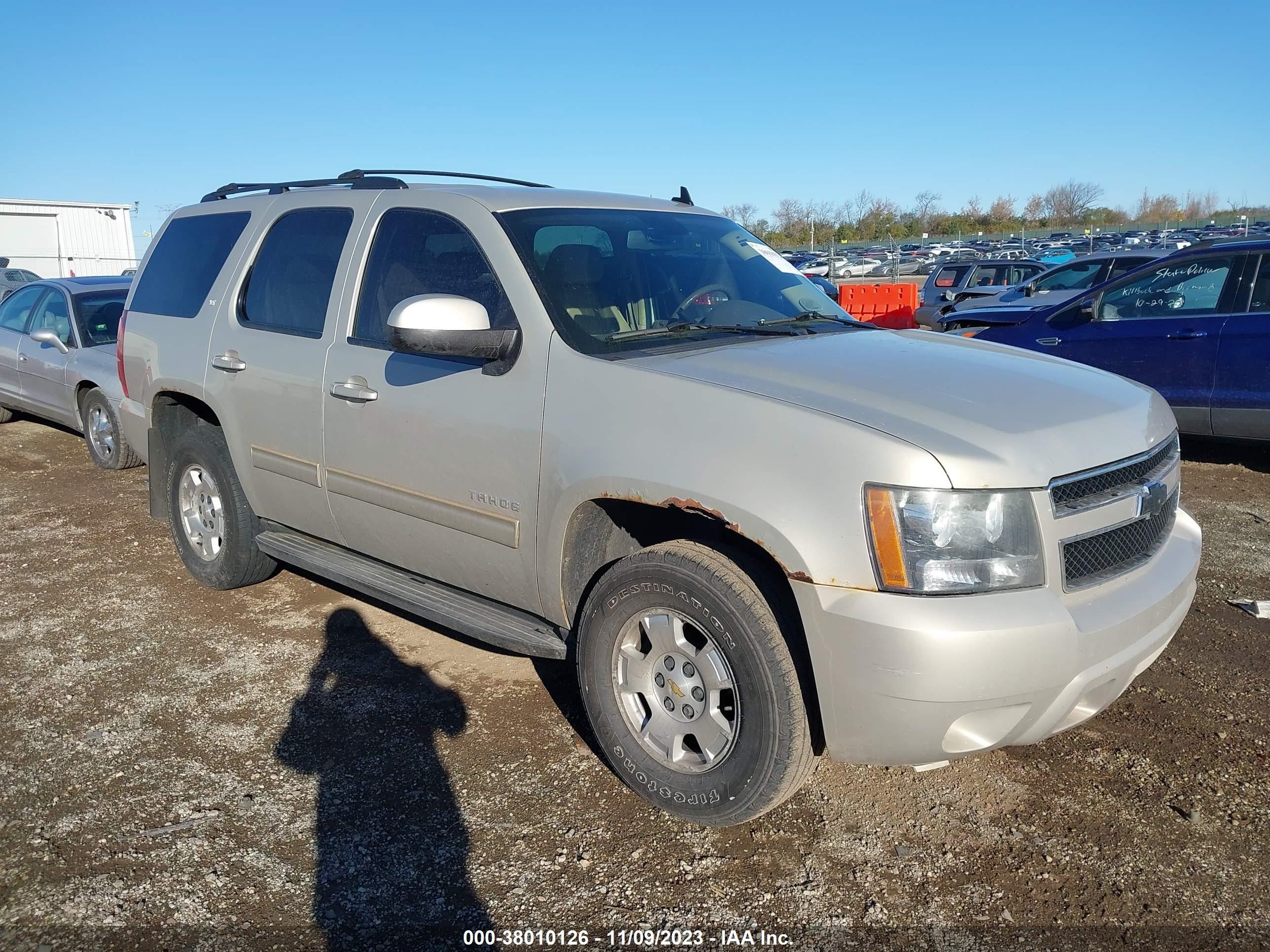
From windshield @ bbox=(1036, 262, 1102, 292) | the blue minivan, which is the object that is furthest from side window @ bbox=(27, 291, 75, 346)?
windshield @ bbox=(1036, 262, 1102, 292)

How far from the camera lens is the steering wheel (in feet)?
12.0

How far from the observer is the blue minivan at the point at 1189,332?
6961 millimetres

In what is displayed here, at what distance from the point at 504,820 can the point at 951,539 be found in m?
1.66

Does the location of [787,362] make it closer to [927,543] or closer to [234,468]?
[927,543]

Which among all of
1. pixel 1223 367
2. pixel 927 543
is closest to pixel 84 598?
pixel 927 543

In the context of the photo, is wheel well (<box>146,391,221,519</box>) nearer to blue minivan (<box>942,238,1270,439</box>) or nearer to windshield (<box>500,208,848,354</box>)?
windshield (<box>500,208,848,354</box>)

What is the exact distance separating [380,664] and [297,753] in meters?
0.81

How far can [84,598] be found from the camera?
16.9ft

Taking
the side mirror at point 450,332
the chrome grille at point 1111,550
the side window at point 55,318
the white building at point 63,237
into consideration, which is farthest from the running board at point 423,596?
the white building at point 63,237

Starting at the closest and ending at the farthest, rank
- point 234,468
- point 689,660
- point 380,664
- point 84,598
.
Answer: point 689,660, point 380,664, point 234,468, point 84,598

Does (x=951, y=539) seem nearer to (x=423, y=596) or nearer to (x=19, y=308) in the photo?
(x=423, y=596)

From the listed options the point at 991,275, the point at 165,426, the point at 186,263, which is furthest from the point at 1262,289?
the point at 991,275

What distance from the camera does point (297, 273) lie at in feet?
14.4

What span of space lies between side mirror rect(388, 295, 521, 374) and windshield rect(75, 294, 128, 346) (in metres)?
6.42
